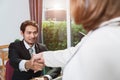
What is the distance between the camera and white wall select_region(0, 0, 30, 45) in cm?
507

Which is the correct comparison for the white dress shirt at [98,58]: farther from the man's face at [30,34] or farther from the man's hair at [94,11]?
the man's face at [30,34]

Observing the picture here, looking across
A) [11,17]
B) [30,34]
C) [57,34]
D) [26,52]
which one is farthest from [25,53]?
[11,17]

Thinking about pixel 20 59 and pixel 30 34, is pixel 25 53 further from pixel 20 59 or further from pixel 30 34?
pixel 30 34

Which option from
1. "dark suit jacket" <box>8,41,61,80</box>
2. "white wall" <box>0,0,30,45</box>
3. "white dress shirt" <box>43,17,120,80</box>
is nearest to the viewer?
"white dress shirt" <box>43,17,120,80</box>

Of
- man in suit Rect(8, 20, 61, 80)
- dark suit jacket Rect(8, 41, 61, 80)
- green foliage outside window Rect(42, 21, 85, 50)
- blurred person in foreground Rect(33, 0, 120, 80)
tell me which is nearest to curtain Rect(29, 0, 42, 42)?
green foliage outside window Rect(42, 21, 85, 50)

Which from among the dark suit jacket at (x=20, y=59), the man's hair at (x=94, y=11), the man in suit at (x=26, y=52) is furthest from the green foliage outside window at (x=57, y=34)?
the man's hair at (x=94, y=11)

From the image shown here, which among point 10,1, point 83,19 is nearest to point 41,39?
point 10,1

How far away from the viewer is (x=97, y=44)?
61cm

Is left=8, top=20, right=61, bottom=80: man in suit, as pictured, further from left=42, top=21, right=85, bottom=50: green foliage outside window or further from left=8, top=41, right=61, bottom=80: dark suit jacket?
left=42, top=21, right=85, bottom=50: green foliage outside window

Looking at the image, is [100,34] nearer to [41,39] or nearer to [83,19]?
[83,19]

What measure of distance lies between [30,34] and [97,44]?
2112mm

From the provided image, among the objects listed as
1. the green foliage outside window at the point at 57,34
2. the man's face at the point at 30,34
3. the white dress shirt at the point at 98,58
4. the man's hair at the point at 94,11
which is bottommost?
the green foliage outside window at the point at 57,34

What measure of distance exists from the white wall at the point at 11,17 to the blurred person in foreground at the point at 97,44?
453 centimetres

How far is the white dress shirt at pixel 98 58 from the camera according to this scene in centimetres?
60
